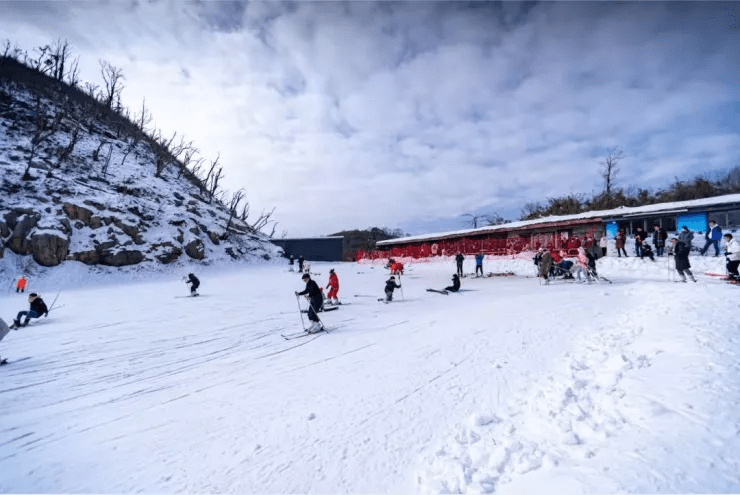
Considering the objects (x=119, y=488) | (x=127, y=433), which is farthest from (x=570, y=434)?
(x=127, y=433)

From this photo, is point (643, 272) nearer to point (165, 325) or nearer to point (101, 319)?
point (165, 325)

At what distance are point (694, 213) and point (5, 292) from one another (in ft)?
137

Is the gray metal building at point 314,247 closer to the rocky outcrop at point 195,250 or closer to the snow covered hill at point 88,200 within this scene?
the snow covered hill at point 88,200

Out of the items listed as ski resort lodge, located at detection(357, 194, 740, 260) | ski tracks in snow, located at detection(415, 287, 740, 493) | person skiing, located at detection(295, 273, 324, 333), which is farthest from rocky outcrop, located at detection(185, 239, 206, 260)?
ski tracks in snow, located at detection(415, 287, 740, 493)

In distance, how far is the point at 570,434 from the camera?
341 centimetres

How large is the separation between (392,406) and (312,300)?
5.31 meters

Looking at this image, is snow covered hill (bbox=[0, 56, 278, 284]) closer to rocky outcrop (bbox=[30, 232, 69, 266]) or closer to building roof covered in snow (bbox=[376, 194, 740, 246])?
rocky outcrop (bbox=[30, 232, 69, 266])

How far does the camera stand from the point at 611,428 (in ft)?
11.1

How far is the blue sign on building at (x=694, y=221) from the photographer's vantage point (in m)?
19.7

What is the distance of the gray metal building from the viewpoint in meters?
46.7

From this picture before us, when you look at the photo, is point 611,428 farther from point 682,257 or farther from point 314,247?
point 314,247

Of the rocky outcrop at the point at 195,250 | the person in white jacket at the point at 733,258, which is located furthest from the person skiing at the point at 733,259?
the rocky outcrop at the point at 195,250

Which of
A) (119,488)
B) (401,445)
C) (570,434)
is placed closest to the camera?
(119,488)

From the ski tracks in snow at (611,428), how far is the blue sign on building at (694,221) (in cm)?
2061
